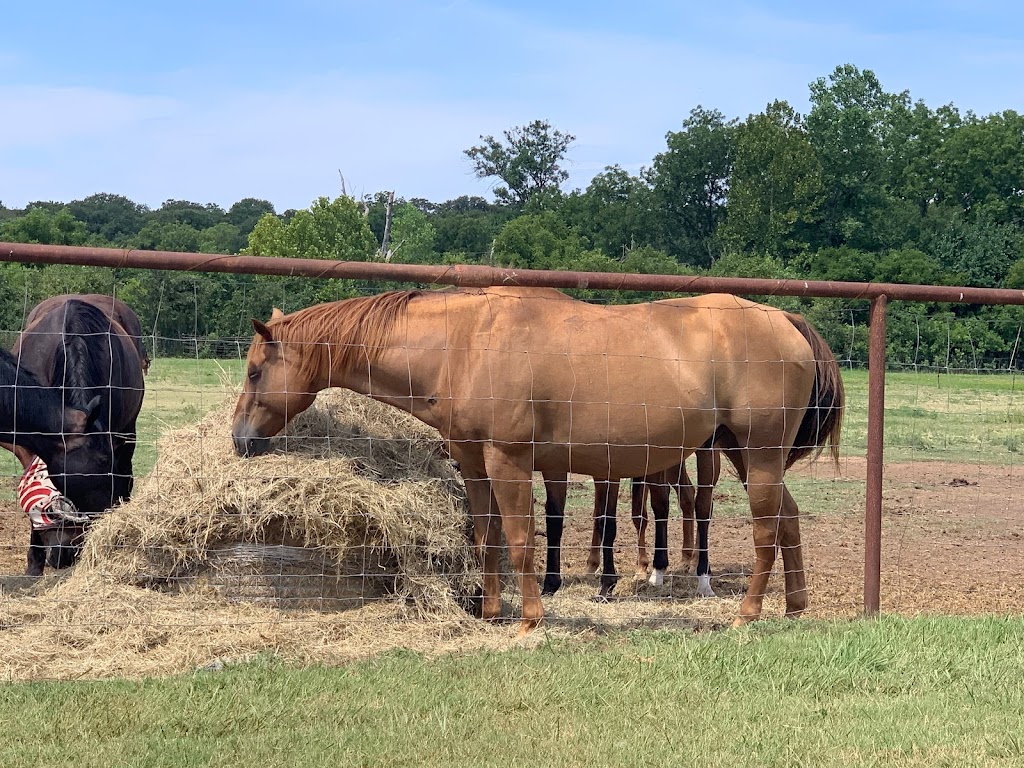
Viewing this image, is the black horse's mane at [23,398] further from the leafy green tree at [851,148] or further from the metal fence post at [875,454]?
the leafy green tree at [851,148]

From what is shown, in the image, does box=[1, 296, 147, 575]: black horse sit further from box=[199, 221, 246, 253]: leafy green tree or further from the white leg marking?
box=[199, 221, 246, 253]: leafy green tree

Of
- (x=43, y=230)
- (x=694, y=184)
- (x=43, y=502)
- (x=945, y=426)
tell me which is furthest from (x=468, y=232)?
(x=43, y=502)

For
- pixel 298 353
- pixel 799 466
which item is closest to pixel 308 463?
pixel 298 353

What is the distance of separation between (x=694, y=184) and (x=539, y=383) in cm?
5773

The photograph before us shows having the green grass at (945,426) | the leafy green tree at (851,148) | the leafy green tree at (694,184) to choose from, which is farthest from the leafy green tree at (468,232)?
the green grass at (945,426)

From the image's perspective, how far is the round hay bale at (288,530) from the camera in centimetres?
520

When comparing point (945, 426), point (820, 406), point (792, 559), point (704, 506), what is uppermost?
point (820, 406)

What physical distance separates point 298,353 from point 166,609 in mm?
1473

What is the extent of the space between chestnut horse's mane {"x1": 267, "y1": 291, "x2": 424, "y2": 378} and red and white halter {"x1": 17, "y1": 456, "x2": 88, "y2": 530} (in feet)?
5.32

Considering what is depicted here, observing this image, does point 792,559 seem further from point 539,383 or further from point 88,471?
point 88,471

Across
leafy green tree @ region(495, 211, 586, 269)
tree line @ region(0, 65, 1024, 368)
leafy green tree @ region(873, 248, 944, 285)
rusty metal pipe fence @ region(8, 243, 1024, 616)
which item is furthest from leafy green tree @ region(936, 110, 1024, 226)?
rusty metal pipe fence @ region(8, 243, 1024, 616)

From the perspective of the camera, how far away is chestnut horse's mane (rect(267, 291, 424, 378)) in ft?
17.4

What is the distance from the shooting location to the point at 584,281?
4969mm

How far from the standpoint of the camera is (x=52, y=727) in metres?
3.48
